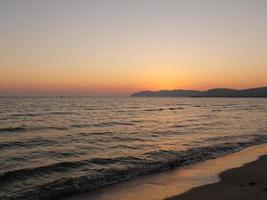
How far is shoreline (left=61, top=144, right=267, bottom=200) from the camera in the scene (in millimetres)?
9375

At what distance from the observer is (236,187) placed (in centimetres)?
999

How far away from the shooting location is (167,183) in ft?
35.5

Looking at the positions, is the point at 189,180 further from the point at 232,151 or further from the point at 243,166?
the point at 232,151

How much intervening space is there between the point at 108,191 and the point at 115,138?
477 inches

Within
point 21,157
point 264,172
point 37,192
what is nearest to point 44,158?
point 21,157

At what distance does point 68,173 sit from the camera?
12156mm

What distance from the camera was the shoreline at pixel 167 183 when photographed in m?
9.38

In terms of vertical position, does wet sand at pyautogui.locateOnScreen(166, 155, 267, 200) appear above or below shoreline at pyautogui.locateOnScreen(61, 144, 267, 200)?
above

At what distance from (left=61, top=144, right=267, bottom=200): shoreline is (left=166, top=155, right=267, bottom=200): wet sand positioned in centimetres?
33

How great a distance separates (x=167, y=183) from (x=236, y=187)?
2.12m

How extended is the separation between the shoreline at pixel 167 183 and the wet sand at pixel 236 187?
0.33 metres

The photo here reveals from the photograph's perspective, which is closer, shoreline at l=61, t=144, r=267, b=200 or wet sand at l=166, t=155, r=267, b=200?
wet sand at l=166, t=155, r=267, b=200

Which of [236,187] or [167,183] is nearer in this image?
[236,187]

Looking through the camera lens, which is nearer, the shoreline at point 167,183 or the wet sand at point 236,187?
the wet sand at point 236,187
